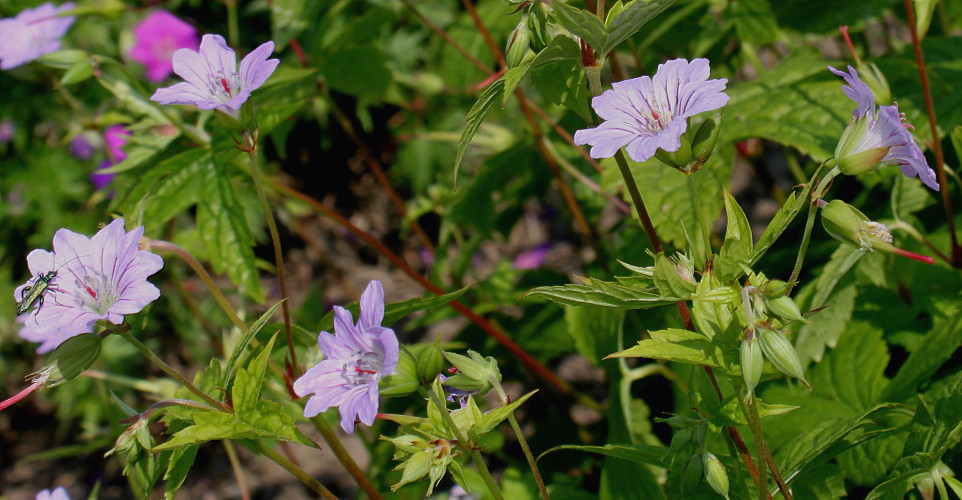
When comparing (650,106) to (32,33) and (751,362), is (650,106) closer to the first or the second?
(751,362)

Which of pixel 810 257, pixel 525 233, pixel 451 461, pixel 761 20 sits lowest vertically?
pixel 525 233

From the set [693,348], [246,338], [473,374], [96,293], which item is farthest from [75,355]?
[693,348]

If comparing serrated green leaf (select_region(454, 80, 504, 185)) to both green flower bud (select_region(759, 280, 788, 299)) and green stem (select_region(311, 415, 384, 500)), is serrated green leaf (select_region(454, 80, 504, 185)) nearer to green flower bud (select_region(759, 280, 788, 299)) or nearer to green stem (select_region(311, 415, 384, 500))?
green flower bud (select_region(759, 280, 788, 299))

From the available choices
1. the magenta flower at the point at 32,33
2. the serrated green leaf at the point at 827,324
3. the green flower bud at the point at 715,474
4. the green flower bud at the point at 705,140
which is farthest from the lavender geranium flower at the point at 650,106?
the magenta flower at the point at 32,33

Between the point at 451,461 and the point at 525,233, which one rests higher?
the point at 451,461

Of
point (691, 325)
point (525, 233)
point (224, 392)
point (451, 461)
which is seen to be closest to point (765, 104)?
point (691, 325)

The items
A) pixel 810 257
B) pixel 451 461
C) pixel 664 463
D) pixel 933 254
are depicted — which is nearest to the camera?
pixel 451 461

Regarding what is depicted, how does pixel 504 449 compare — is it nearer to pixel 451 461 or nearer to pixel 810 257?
pixel 810 257
